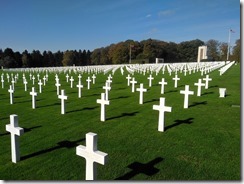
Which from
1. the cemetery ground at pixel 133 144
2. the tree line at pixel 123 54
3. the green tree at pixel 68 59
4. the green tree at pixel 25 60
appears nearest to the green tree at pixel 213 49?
the tree line at pixel 123 54

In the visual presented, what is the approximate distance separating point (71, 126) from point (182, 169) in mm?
3285

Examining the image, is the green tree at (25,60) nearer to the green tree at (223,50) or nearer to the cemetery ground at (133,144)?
the green tree at (223,50)

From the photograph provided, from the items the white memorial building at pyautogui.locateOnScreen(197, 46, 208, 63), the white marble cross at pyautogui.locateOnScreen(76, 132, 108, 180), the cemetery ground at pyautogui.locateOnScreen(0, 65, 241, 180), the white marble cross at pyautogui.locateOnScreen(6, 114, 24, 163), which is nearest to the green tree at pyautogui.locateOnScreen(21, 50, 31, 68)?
the white memorial building at pyautogui.locateOnScreen(197, 46, 208, 63)

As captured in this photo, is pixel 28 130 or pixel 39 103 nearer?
pixel 28 130

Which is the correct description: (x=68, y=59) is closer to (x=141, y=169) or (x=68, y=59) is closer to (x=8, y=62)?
(x=8, y=62)

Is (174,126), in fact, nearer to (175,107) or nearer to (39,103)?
(175,107)

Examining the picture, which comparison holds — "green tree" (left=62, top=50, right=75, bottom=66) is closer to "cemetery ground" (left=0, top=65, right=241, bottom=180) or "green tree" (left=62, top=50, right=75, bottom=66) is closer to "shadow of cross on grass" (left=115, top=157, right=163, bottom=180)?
"cemetery ground" (left=0, top=65, right=241, bottom=180)

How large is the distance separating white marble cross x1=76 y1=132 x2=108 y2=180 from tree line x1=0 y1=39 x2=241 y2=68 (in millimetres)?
64383

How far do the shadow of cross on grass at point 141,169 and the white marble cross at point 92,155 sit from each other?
23.6 inches

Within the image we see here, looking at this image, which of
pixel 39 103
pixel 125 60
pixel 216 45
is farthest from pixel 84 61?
pixel 39 103

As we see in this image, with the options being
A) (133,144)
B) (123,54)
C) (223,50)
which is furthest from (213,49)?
(133,144)

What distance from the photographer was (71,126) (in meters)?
6.09

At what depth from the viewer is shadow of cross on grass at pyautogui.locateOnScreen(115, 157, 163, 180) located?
3.55 metres

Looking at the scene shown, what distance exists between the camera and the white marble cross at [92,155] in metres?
2.90
